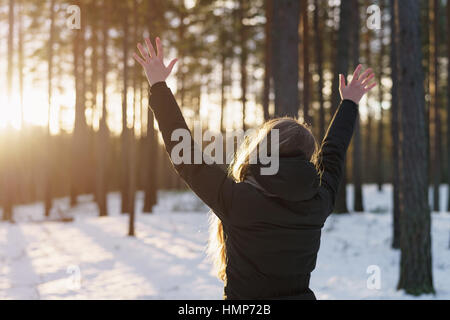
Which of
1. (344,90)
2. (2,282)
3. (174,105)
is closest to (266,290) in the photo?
(174,105)

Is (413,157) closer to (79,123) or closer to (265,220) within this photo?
(265,220)

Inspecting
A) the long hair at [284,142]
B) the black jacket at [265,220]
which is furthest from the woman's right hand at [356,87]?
the black jacket at [265,220]

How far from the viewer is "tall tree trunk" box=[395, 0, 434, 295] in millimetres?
7137

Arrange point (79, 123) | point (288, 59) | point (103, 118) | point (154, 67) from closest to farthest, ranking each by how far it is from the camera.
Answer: point (154, 67), point (288, 59), point (103, 118), point (79, 123)

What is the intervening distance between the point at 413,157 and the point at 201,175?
6.12 meters

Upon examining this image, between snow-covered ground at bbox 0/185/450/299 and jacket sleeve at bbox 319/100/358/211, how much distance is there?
12.6 feet

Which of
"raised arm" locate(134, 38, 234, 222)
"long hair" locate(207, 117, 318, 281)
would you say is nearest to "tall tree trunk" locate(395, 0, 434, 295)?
"long hair" locate(207, 117, 318, 281)

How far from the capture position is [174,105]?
7.06 feet

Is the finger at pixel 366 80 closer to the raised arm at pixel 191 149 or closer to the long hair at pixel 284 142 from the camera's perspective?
the long hair at pixel 284 142

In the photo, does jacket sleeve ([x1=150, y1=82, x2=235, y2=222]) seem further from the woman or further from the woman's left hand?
Answer: the woman's left hand

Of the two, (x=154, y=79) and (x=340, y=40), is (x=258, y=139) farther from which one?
(x=340, y=40)

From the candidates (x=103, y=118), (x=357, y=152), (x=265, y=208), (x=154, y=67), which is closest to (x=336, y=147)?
(x=265, y=208)

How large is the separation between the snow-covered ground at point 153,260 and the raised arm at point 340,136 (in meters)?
3.83

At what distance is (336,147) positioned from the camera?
2566mm
